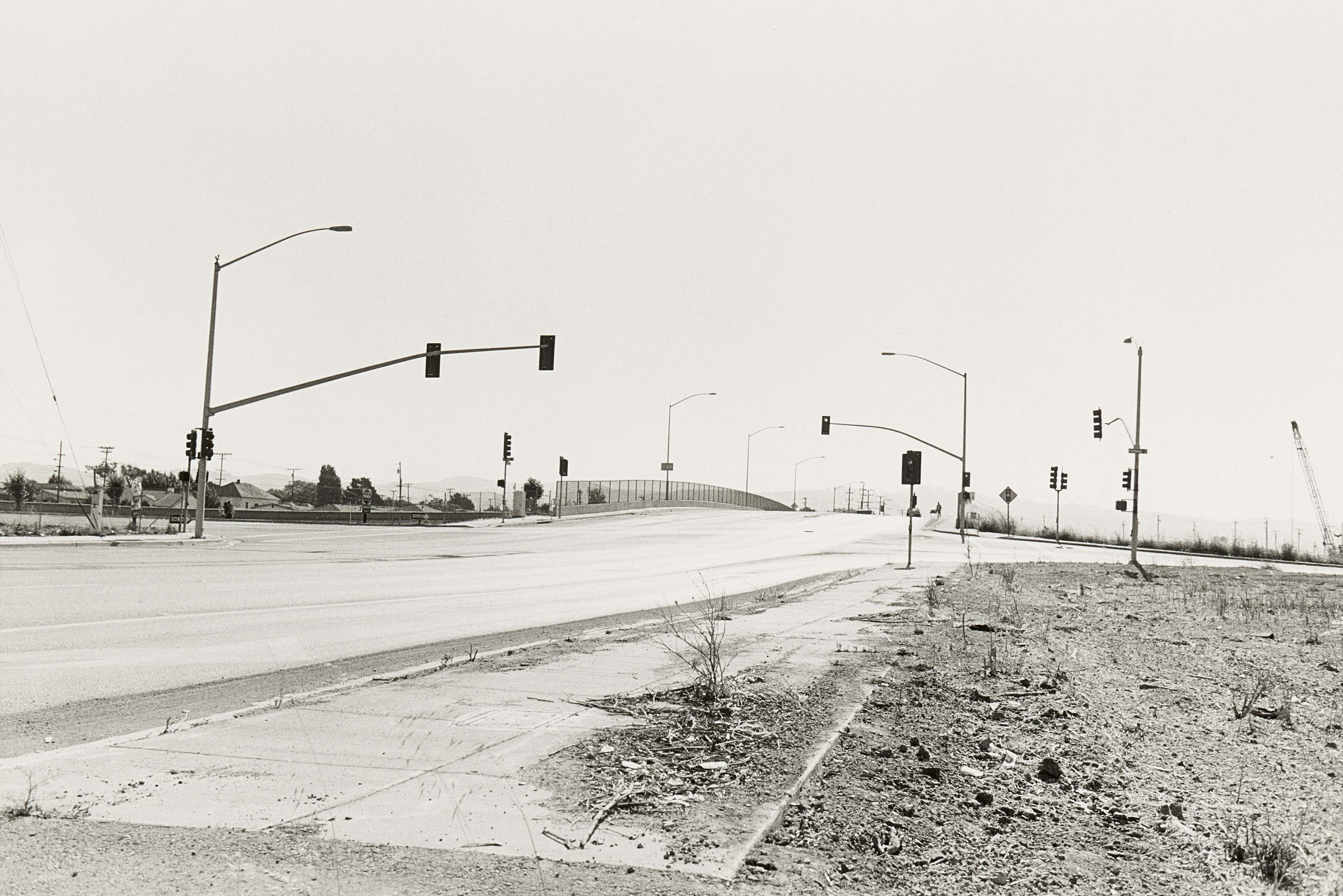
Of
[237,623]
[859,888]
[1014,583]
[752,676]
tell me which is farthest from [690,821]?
[1014,583]

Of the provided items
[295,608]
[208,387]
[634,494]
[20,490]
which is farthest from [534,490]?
[295,608]

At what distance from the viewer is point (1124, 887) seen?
12.9ft

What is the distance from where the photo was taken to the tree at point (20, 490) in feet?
260

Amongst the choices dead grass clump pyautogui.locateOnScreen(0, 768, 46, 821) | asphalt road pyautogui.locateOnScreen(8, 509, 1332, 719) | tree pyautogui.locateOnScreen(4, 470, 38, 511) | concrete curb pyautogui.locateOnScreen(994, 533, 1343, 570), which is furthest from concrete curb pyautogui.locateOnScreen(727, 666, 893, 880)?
tree pyautogui.locateOnScreen(4, 470, 38, 511)

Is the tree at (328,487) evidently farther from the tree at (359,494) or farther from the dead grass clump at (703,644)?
the dead grass clump at (703,644)

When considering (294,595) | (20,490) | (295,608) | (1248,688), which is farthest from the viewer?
(20,490)

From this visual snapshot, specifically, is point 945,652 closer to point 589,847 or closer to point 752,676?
point 752,676

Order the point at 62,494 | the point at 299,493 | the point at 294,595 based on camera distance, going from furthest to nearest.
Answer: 1. the point at 299,493
2. the point at 62,494
3. the point at 294,595

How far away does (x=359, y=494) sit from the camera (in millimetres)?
148125

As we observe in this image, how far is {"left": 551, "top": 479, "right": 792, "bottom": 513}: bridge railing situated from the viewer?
7381cm

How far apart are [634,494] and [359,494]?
246 ft

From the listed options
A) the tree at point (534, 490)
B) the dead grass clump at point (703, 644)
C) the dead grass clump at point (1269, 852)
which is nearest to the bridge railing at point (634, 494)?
the tree at point (534, 490)

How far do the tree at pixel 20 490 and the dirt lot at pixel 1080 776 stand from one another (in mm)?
78836

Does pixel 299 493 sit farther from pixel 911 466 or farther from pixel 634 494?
pixel 911 466
